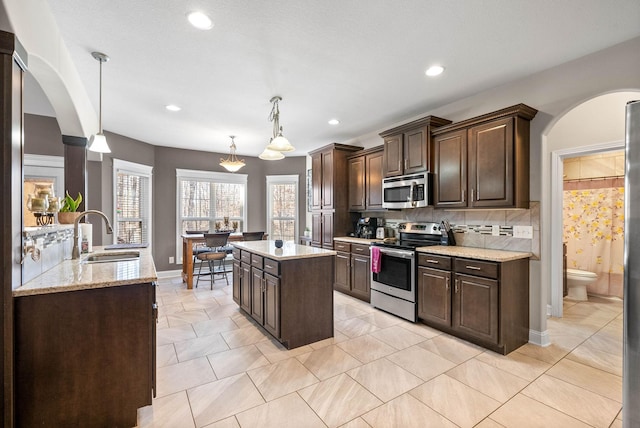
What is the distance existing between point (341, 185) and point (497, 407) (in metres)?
3.60

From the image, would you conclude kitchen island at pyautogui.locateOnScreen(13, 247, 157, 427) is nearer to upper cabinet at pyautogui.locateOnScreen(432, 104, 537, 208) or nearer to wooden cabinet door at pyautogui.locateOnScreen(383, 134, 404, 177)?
upper cabinet at pyautogui.locateOnScreen(432, 104, 537, 208)

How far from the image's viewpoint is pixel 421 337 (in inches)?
120

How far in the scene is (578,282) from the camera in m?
4.18

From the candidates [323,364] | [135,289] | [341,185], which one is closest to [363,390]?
[323,364]

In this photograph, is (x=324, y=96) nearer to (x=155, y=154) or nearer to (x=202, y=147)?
(x=202, y=147)

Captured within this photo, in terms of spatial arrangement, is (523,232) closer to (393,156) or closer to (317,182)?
(393,156)

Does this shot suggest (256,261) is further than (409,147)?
No

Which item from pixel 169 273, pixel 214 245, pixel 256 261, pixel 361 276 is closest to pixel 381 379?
pixel 256 261

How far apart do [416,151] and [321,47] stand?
1852mm

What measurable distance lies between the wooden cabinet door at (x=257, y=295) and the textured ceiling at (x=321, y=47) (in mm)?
1995

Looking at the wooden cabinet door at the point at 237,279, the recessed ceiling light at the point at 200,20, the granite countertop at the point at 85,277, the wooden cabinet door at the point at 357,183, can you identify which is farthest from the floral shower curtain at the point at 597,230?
the granite countertop at the point at 85,277

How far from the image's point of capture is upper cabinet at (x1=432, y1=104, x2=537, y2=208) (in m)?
2.80

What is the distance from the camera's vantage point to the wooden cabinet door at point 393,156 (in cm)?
393

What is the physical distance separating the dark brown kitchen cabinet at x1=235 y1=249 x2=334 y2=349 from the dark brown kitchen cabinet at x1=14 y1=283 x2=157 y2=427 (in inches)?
45.1
